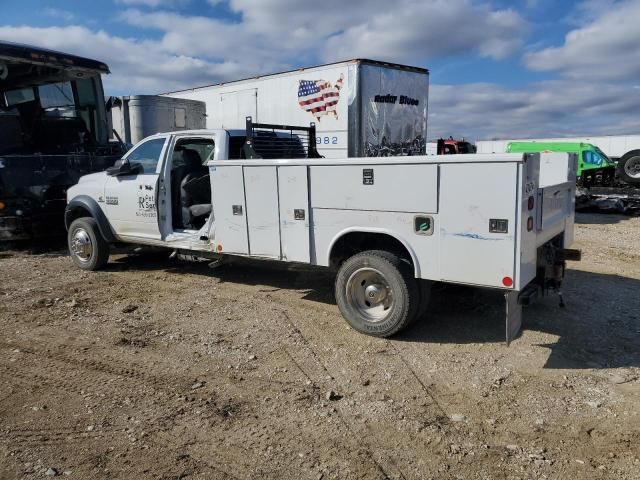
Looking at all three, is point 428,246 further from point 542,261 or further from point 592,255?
point 592,255

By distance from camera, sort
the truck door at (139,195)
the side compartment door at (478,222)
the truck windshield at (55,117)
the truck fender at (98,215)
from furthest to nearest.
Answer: the truck windshield at (55,117) → the truck fender at (98,215) → the truck door at (139,195) → the side compartment door at (478,222)

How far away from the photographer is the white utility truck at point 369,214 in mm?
4184

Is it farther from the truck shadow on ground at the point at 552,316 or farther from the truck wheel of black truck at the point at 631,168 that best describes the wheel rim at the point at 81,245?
the truck wheel of black truck at the point at 631,168

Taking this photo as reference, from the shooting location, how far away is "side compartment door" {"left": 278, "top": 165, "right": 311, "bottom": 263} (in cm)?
522

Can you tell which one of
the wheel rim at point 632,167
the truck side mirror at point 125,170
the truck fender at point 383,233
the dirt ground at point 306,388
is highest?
the truck side mirror at point 125,170

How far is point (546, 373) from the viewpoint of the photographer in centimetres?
427

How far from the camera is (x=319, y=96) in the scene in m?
11.8

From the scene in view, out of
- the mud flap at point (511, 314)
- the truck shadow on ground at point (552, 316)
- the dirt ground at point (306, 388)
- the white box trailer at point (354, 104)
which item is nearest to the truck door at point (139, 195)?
the dirt ground at point (306, 388)

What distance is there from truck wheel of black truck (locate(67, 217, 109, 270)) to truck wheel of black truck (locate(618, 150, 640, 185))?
16.1 meters

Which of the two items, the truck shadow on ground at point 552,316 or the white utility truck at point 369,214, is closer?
the white utility truck at point 369,214

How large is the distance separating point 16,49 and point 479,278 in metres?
8.42

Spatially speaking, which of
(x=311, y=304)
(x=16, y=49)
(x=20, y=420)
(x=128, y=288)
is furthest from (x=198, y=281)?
(x=16, y=49)

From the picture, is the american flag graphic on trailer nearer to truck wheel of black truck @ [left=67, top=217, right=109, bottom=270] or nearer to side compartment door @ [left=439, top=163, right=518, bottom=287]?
truck wheel of black truck @ [left=67, top=217, right=109, bottom=270]

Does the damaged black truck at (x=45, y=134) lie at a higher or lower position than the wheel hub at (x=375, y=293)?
higher
